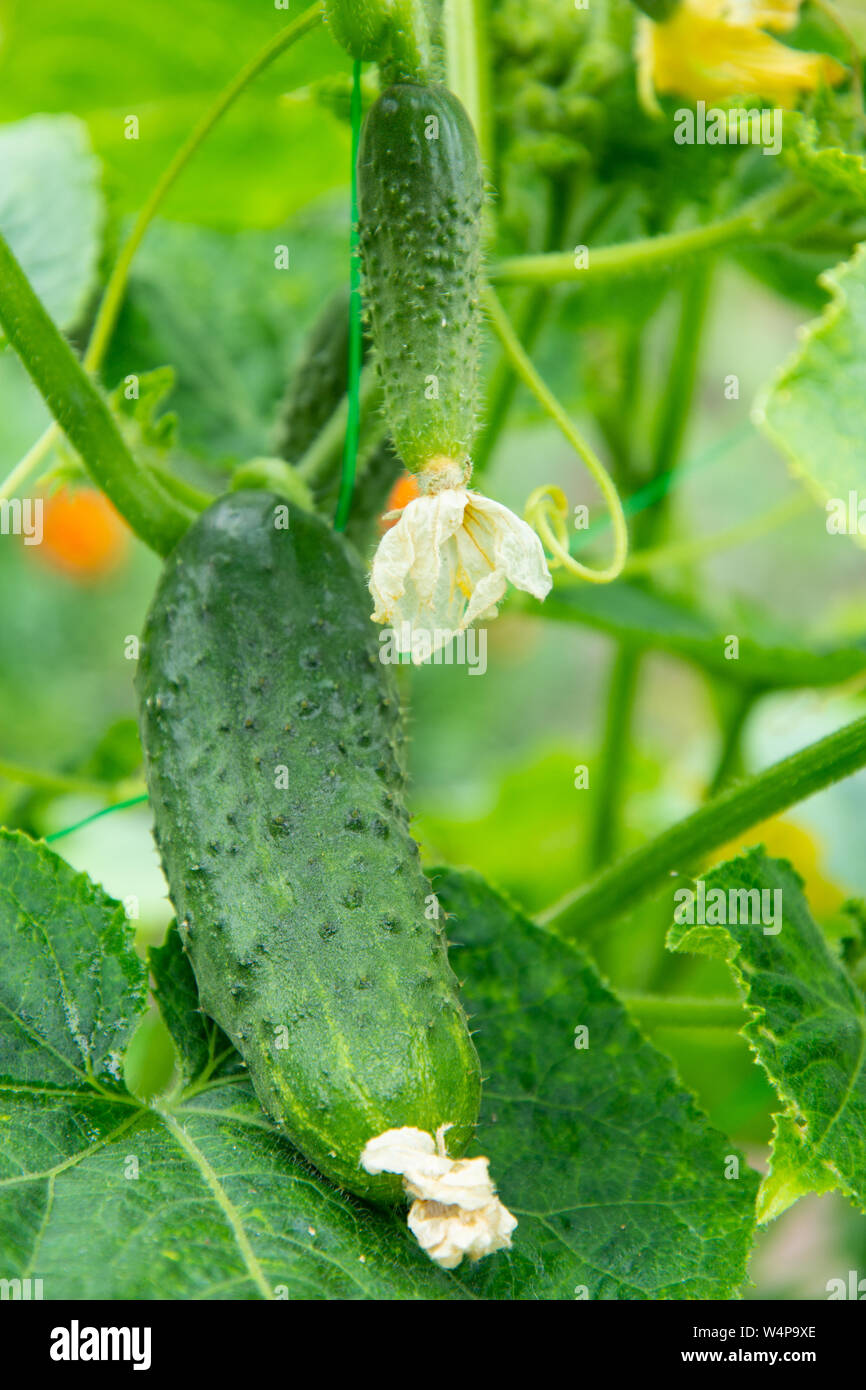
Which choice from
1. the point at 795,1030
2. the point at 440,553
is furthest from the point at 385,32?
the point at 795,1030

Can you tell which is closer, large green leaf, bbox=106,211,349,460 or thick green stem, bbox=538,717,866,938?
thick green stem, bbox=538,717,866,938

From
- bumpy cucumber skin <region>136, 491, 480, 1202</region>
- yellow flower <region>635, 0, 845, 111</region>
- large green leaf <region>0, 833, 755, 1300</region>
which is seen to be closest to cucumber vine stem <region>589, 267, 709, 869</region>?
yellow flower <region>635, 0, 845, 111</region>

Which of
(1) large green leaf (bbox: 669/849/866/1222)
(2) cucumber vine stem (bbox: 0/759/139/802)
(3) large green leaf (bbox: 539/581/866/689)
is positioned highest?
(3) large green leaf (bbox: 539/581/866/689)

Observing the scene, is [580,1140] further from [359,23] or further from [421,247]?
[359,23]

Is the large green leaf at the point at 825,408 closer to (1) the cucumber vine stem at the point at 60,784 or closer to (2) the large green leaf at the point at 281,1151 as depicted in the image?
(2) the large green leaf at the point at 281,1151

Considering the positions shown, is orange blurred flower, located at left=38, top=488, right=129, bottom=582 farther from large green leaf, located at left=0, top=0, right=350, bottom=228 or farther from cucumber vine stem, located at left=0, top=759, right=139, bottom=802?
cucumber vine stem, located at left=0, top=759, right=139, bottom=802

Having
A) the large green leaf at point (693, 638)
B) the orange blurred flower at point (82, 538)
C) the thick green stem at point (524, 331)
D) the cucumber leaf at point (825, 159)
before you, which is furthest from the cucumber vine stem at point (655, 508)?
the orange blurred flower at point (82, 538)
